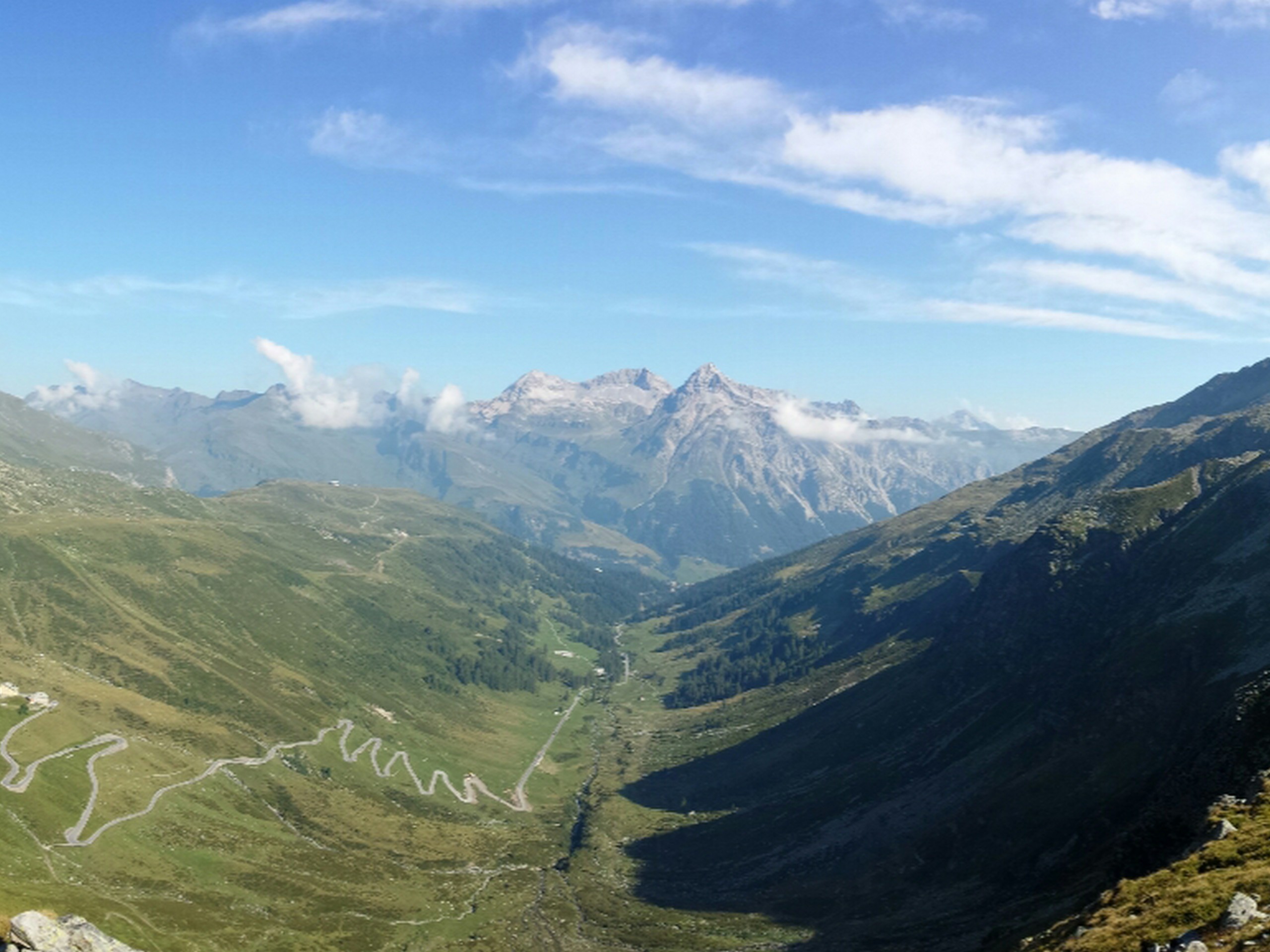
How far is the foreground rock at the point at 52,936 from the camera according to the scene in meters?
93.5

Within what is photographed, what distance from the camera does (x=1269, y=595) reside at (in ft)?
551

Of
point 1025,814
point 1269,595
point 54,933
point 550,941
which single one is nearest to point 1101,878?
point 1025,814

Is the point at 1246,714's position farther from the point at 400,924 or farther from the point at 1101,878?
the point at 400,924

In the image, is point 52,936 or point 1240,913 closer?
point 1240,913

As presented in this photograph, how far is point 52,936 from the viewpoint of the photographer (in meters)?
97.2

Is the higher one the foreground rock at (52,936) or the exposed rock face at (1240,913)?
the exposed rock face at (1240,913)

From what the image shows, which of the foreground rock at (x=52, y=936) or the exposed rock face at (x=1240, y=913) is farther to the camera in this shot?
the foreground rock at (x=52, y=936)

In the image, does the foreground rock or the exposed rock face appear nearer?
the exposed rock face

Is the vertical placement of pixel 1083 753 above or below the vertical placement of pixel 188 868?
above

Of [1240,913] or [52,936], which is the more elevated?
[1240,913]

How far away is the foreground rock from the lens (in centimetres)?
9350

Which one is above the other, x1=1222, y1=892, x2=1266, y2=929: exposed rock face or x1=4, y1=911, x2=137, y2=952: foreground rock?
x1=1222, y1=892, x2=1266, y2=929: exposed rock face

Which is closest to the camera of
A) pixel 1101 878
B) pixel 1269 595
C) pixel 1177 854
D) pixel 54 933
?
pixel 1177 854

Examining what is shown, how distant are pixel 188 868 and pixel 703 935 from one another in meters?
125
